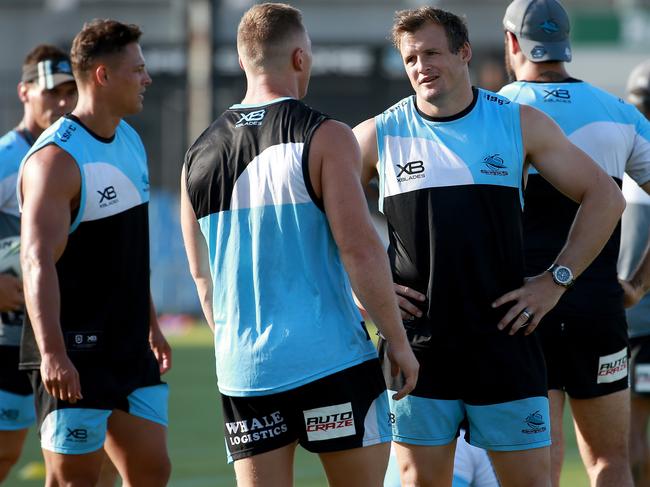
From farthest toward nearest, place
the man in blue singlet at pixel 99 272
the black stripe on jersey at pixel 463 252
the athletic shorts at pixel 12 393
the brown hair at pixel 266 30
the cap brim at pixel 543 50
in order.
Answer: the athletic shorts at pixel 12 393
the cap brim at pixel 543 50
the man in blue singlet at pixel 99 272
the black stripe on jersey at pixel 463 252
the brown hair at pixel 266 30

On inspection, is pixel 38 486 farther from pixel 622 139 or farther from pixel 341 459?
pixel 622 139

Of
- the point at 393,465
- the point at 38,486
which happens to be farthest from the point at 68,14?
the point at 393,465

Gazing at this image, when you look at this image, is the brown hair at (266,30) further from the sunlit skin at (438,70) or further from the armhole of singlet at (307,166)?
the sunlit skin at (438,70)

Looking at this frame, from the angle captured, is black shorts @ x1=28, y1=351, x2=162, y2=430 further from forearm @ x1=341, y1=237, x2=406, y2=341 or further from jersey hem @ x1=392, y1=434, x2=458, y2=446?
forearm @ x1=341, y1=237, x2=406, y2=341

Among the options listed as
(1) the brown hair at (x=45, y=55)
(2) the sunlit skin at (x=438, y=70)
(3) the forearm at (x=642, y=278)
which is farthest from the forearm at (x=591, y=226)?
(1) the brown hair at (x=45, y=55)

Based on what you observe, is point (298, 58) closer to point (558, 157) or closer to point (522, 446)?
point (558, 157)

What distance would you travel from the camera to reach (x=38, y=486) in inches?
307

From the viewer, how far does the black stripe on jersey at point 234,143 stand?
4.46 m

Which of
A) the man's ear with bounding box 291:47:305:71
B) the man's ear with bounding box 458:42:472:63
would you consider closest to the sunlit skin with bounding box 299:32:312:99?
the man's ear with bounding box 291:47:305:71

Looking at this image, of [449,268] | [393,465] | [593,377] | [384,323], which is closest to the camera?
[384,323]

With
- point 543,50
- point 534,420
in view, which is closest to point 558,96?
point 543,50

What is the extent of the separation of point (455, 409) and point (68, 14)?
2240 cm

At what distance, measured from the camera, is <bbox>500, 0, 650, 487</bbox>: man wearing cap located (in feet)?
17.8

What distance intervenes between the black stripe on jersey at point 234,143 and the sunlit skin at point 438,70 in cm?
64
